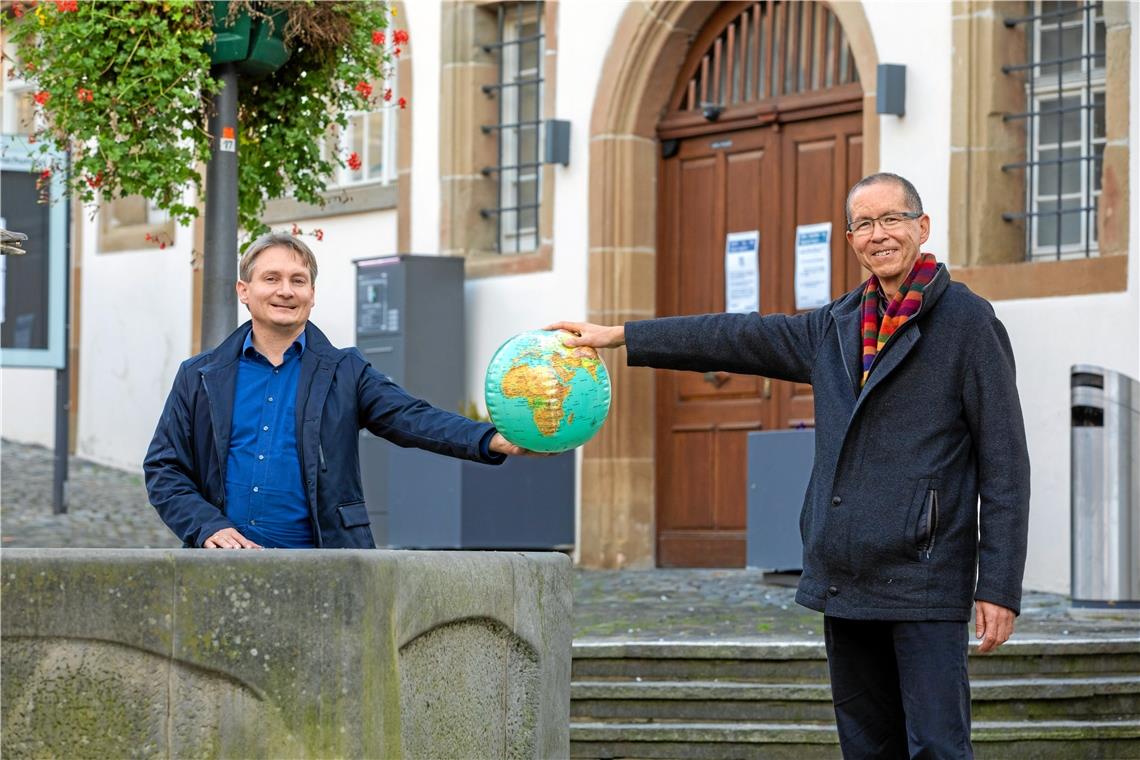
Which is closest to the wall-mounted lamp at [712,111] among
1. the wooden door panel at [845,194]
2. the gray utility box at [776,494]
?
the wooden door panel at [845,194]

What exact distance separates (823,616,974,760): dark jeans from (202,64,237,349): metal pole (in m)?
4.03

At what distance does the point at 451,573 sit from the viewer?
485 centimetres

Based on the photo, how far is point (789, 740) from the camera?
25.1 ft

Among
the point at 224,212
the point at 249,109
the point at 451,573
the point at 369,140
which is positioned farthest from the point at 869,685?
the point at 369,140

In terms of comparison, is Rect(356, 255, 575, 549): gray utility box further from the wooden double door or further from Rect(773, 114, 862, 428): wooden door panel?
Rect(773, 114, 862, 428): wooden door panel

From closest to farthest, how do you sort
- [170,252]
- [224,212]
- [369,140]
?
[224,212] < [369,140] < [170,252]

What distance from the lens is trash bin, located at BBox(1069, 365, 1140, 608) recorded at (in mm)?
9852

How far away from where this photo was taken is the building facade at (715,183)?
449 inches

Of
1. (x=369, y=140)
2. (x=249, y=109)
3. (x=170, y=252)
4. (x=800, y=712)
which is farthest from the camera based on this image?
(x=170, y=252)

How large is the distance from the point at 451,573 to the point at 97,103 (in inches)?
161

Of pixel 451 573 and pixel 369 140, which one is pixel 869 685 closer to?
pixel 451 573

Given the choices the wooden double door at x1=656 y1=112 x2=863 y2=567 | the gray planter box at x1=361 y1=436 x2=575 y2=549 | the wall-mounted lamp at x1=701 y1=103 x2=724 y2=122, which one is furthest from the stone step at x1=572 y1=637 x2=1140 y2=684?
the wall-mounted lamp at x1=701 y1=103 x2=724 y2=122

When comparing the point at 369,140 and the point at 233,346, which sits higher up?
the point at 369,140

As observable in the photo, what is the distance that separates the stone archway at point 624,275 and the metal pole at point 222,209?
5566 millimetres
